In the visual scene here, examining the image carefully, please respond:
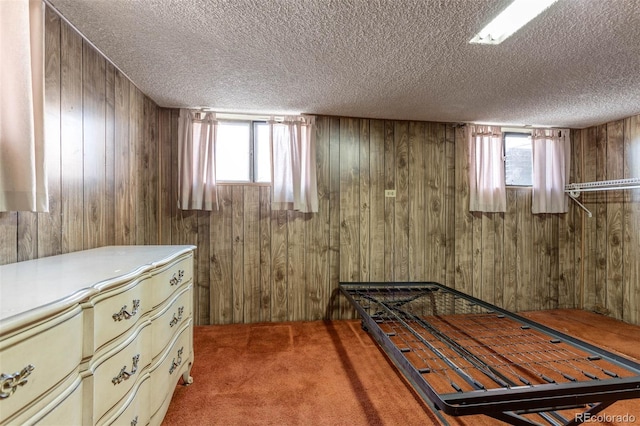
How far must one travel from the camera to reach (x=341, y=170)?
315 cm

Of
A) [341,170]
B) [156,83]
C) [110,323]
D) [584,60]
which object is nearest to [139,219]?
[156,83]

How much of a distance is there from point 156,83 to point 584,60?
3140mm

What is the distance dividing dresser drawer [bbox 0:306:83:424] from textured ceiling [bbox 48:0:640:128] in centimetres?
150

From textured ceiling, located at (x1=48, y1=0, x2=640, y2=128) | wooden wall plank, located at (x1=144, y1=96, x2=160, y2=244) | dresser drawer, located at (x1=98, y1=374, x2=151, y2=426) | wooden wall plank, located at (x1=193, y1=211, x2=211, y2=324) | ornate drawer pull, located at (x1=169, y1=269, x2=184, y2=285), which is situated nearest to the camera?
dresser drawer, located at (x1=98, y1=374, x2=151, y2=426)

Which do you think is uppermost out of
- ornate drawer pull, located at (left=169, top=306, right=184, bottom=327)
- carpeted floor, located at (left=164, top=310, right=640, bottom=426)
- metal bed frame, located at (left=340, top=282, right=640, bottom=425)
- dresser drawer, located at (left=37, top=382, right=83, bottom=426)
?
dresser drawer, located at (left=37, top=382, right=83, bottom=426)

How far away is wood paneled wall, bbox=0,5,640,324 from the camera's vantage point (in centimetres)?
292

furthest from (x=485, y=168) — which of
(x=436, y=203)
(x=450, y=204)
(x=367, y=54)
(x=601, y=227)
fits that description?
(x=367, y=54)

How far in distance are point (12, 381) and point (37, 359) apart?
7cm

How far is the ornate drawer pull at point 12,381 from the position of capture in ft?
1.93

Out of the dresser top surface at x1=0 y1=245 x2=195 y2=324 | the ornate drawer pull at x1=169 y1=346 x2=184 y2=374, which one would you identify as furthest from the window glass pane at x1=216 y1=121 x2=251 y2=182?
the ornate drawer pull at x1=169 y1=346 x2=184 y2=374

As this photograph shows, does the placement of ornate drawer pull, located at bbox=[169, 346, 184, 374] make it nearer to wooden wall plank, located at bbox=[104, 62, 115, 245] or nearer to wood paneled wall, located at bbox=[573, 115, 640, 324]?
wooden wall plank, located at bbox=[104, 62, 115, 245]

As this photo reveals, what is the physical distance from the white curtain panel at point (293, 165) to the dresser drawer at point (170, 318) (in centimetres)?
134

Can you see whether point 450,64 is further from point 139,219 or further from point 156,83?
point 139,219

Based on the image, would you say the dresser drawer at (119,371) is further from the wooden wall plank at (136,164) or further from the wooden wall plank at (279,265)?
the wooden wall plank at (279,265)
